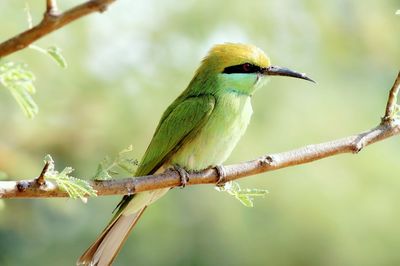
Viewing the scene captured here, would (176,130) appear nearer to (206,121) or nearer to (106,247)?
(206,121)

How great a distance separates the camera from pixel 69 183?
183 cm

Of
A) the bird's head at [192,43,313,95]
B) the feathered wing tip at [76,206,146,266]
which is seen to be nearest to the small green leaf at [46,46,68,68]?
the feathered wing tip at [76,206,146,266]

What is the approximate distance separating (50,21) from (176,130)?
1704mm

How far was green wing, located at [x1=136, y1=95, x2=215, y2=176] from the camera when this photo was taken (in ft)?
9.46

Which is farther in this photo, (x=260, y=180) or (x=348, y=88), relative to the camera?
(x=348, y=88)

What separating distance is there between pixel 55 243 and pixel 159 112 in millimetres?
983

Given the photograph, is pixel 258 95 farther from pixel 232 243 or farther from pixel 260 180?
pixel 232 243

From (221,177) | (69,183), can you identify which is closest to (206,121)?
(221,177)

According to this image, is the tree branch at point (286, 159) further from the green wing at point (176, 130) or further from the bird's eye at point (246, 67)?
the bird's eye at point (246, 67)

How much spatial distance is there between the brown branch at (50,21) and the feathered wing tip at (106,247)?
1.43 meters

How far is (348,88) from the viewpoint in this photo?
5.23 metres

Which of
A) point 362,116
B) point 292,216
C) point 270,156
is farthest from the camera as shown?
point 362,116

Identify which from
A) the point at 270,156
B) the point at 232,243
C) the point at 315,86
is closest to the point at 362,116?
the point at 315,86

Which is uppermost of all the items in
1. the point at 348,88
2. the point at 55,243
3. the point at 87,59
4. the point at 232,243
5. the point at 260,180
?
the point at 348,88
